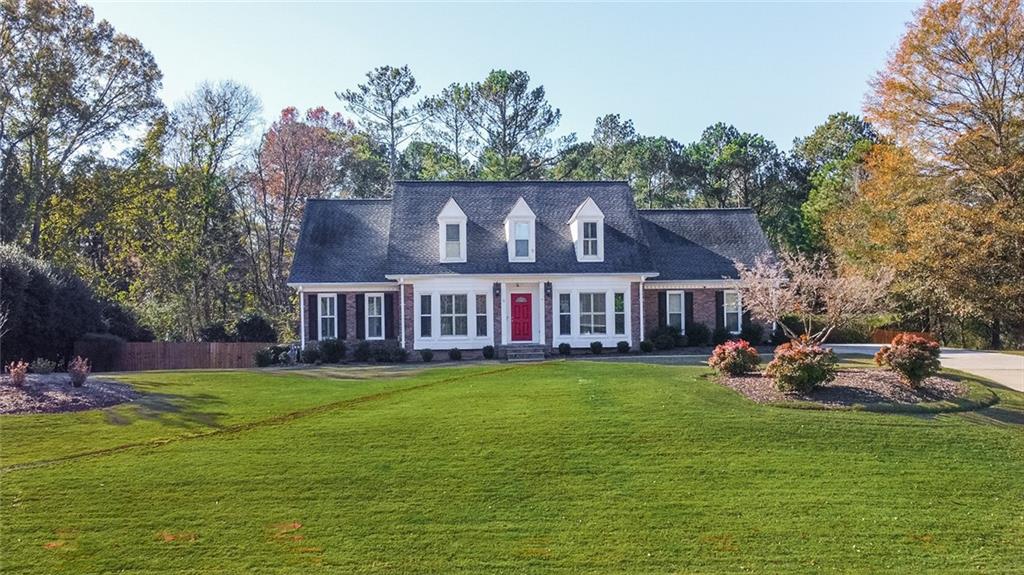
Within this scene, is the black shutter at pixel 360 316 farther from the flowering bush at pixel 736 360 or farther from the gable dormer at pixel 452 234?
the flowering bush at pixel 736 360

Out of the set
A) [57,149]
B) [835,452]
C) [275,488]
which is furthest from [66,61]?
[835,452]

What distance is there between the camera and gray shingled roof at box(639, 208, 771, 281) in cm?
3075

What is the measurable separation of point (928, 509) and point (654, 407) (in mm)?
5117

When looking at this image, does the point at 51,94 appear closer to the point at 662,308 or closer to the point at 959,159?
the point at 662,308

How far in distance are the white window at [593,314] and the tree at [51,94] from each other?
2305 centimetres

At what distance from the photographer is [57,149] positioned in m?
35.2

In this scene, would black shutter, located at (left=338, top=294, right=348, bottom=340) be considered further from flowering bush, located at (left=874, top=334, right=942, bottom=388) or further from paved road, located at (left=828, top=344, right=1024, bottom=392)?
flowering bush, located at (left=874, top=334, right=942, bottom=388)

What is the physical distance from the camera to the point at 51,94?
3334 centimetres

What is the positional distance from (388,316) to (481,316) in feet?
11.4

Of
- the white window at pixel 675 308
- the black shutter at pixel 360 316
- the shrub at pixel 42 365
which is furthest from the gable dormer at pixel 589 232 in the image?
the shrub at pixel 42 365

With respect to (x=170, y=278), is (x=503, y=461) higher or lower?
lower

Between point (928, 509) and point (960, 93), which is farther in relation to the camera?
point (960, 93)

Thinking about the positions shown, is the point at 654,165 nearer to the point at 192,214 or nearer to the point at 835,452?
the point at 192,214

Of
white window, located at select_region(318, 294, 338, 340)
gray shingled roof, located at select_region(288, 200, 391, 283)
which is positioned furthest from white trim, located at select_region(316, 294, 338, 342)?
gray shingled roof, located at select_region(288, 200, 391, 283)
